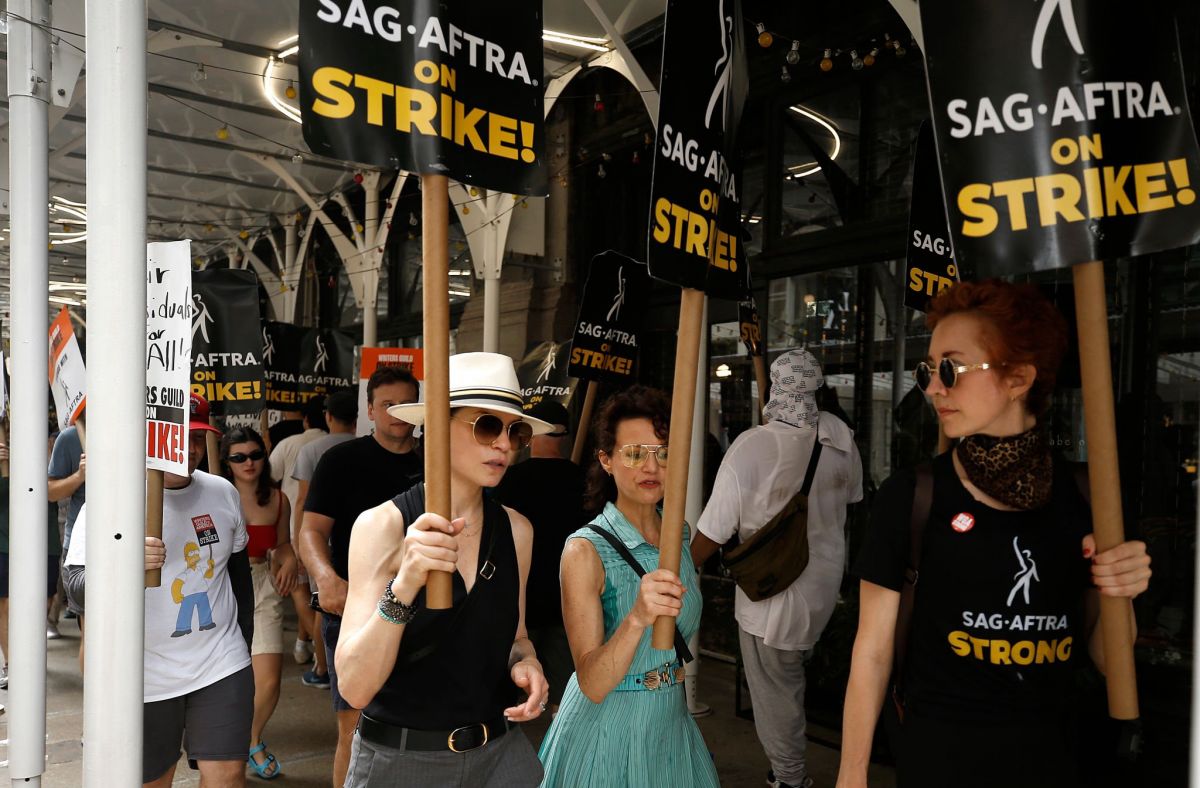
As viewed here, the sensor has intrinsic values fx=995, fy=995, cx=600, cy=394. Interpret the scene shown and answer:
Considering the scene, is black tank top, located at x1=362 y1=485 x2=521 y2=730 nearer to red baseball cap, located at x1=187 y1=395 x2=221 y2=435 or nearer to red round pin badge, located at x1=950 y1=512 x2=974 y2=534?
red round pin badge, located at x1=950 y1=512 x2=974 y2=534

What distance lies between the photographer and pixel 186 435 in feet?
10.3

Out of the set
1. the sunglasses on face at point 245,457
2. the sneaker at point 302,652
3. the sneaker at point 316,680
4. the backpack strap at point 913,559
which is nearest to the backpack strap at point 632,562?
the backpack strap at point 913,559

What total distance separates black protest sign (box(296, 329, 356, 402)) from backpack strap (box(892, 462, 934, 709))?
764cm

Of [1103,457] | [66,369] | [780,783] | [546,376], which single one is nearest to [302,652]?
[546,376]

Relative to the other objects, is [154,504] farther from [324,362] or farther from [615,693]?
[324,362]

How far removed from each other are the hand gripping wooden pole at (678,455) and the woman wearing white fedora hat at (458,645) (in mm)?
352

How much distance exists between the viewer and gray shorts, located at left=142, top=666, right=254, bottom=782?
350cm

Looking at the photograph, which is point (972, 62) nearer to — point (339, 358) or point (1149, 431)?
point (1149, 431)

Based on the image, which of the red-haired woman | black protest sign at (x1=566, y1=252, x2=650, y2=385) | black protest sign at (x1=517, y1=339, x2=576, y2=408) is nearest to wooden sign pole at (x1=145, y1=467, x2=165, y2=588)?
→ the red-haired woman

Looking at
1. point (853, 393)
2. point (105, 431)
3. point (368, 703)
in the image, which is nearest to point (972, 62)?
point (368, 703)

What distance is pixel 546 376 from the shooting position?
7090 millimetres

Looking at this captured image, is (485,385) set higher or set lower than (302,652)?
higher

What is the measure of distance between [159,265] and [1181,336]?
4333 millimetres

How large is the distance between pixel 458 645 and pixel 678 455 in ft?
2.36
